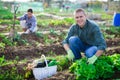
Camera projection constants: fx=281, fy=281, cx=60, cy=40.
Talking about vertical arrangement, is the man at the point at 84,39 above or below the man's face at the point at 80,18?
below

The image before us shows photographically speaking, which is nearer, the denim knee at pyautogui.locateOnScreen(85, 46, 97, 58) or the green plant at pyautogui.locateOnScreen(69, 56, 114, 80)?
the green plant at pyautogui.locateOnScreen(69, 56, 114, 80)

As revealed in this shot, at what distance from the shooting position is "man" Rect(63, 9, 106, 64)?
5254 mm

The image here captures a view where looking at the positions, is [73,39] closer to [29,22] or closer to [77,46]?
[77,46]

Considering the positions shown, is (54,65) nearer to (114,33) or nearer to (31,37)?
(31,37)

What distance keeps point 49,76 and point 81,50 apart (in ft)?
3.44

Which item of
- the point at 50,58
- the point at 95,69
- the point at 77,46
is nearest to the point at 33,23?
the point at 50,58

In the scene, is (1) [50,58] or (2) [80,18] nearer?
(2) [80,18]

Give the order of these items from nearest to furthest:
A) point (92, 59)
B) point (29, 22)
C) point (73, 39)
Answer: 1. point (92, 59)
2. point (73, 39)
3. point (29, 22)

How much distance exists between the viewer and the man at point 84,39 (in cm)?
525

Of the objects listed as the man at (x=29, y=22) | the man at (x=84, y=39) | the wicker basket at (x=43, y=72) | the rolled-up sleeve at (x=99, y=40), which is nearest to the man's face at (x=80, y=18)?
the man at (x=84, y=39)

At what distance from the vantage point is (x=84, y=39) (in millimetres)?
5789

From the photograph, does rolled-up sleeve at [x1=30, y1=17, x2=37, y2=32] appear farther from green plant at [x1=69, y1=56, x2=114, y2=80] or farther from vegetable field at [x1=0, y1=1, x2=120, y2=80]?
green plant at [x1=69, y1=56, x2=114, y2=80]

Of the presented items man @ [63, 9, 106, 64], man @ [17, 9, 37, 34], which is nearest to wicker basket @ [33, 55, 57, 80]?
man @ [63, 9, 106, 64]

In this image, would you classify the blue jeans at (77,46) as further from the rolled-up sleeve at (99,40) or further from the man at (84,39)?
the rolled-up sleeve at (99,40)
